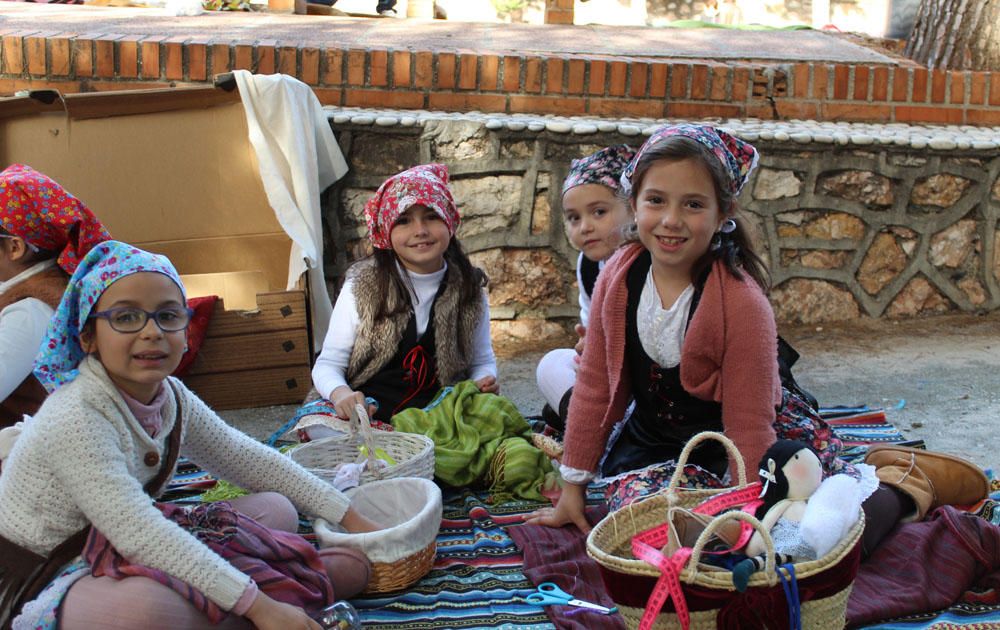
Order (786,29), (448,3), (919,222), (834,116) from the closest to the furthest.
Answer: (919,222)
(834,116)
(786,29)
(448,3)

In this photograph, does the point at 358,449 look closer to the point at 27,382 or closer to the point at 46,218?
the point at 27,382

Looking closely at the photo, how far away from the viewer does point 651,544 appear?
1.86 m

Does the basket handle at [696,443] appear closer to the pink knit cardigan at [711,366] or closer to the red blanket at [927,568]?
the pink knit cardigan at [711,366]

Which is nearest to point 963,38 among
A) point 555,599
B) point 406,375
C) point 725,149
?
point 725,149

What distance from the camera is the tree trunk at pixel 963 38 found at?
210 inches

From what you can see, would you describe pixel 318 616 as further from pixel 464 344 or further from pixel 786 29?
pixel 786 29

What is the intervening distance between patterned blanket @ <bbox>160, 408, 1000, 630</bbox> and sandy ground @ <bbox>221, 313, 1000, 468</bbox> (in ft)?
1.99

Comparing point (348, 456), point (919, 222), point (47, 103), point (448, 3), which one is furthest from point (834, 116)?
point (448, 3)

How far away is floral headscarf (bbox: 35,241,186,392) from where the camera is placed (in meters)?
1.91

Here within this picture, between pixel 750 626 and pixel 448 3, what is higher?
pixel 448 3

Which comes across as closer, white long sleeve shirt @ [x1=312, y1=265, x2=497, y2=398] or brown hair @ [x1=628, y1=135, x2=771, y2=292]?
brown hair @ [x1=628, y1=135, x2=771, y2=292]

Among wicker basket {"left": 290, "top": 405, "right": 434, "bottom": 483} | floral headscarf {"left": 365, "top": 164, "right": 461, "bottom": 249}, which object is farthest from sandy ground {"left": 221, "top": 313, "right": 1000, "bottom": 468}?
floral headscarf {"left": 365, "top": 164, "right": 461, "bottom": 249}

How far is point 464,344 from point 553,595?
3.70 feet

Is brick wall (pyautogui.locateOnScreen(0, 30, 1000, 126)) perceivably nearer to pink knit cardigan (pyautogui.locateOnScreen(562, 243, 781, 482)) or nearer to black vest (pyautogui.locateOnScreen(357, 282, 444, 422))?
black vest (pyautogui.locateOnScreen(357, 282, 444, 422))
